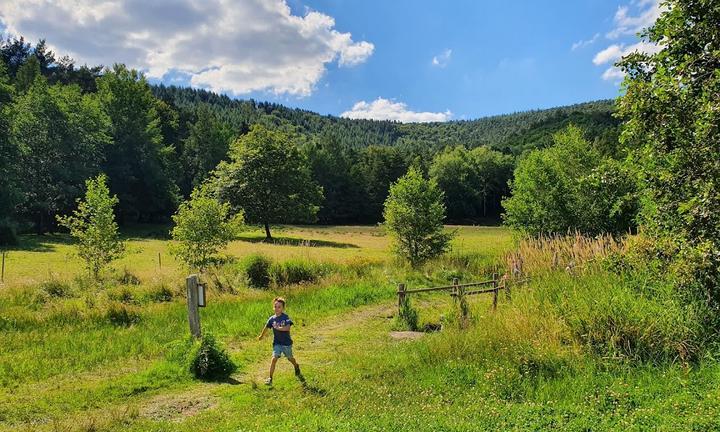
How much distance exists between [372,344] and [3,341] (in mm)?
8436

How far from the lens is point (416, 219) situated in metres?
25.0

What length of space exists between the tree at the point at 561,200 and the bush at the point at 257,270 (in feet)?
54.7

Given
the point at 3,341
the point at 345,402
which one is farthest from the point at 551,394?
the point at 3,341

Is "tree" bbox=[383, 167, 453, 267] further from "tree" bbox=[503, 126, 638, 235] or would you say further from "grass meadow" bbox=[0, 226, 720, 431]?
"grass meadow" bbox=[0, 226, 720, 431]

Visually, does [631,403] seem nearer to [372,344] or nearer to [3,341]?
[372,344]

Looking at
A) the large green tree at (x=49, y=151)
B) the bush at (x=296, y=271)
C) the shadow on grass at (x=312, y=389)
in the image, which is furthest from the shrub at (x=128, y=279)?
the large green tree at (x=49, y=151)

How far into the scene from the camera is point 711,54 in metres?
6.49

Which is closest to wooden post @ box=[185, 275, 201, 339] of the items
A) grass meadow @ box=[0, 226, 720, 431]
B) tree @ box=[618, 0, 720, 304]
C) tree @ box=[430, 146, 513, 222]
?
grass meadow @ box=[0, 226, 720, 431]

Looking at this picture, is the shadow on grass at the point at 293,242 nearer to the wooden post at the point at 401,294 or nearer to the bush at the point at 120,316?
the bush at the point at 120,316

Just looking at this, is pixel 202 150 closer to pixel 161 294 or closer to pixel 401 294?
pixel 161 294

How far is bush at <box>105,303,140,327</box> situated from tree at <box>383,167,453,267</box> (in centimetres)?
1449

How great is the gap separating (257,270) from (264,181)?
30.5m

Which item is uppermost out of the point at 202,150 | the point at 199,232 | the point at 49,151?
the point at 202,150

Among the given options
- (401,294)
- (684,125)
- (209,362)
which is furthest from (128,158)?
(684,125)
